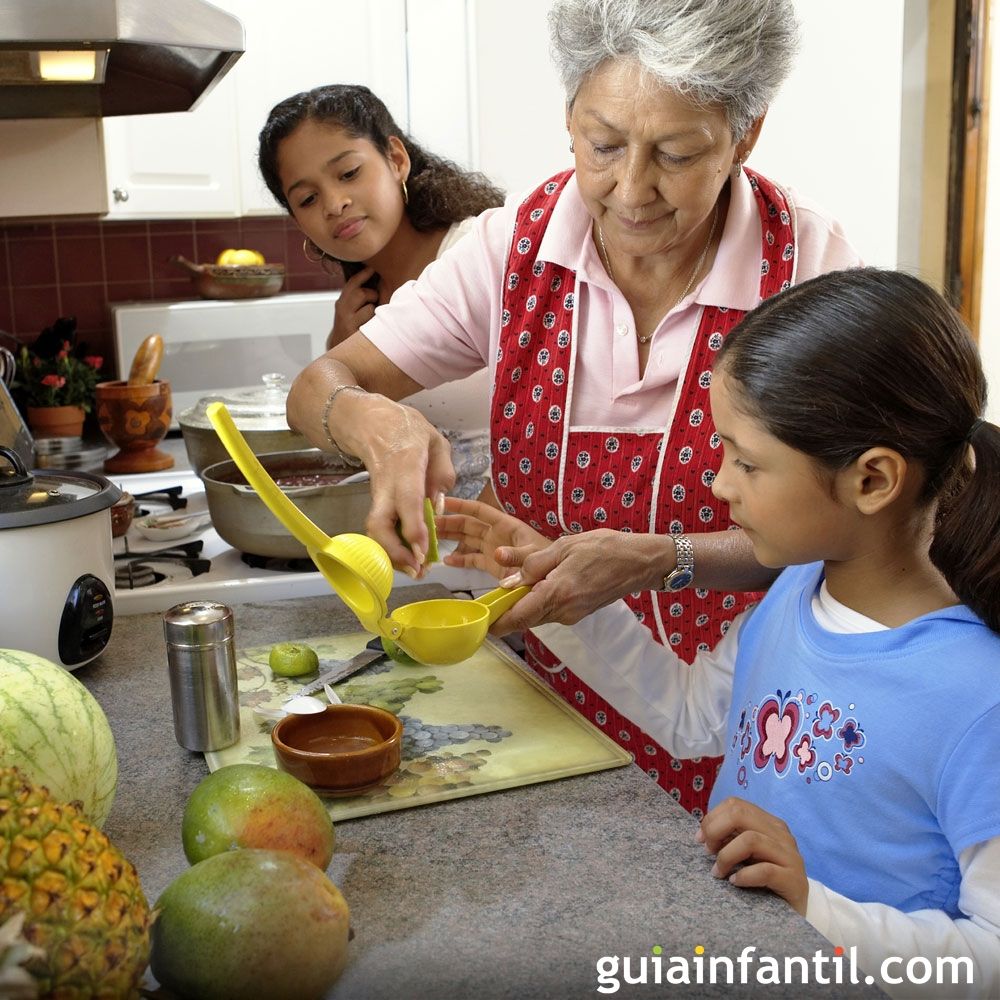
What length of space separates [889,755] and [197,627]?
630 millimetres

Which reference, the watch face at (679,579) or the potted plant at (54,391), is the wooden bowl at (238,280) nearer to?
the potted plant at (54,391)

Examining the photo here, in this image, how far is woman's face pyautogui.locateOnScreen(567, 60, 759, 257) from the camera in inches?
45.6

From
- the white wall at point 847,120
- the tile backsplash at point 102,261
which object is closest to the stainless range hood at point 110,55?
the tile backsplash at point 102,261

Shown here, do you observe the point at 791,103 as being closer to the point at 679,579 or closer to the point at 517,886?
the point at 679,579

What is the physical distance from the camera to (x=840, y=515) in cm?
105

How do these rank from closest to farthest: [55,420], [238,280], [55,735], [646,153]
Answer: [55,735] → [646,153] → [55,420] → [238,280]

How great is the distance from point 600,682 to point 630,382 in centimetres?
37

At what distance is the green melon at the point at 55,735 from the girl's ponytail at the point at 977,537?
0.72 meters

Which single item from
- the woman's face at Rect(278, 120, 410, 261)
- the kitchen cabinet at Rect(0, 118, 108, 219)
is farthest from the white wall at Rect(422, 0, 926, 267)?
the kitchen cabinet at Rect(0, 118, 108, 219)

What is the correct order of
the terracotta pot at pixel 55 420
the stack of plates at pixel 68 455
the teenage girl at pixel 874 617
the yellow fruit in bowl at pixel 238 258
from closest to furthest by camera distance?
the teenage girl at pixel 874 617
the stack of plates at pixel 68 455
the terracotta pot at pixel 55 420
the yellow fruit in bowl at pixel 238 258

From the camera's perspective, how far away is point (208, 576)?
1.67 m

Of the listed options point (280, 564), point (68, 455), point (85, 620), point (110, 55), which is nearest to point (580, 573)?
point (85, 620)

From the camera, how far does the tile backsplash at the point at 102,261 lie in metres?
3.54

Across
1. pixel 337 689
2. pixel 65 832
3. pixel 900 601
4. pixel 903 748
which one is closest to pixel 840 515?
pixel 900 601
